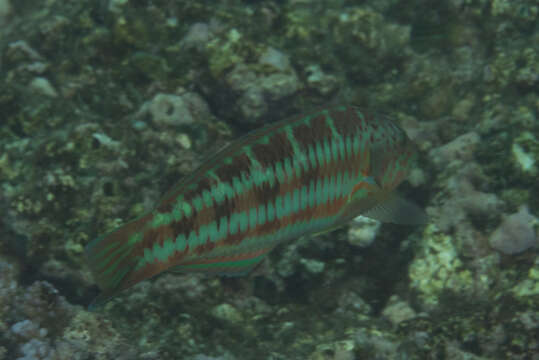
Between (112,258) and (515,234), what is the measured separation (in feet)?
11.5

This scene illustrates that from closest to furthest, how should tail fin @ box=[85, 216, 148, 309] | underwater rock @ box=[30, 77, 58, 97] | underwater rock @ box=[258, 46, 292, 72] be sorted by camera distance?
tail fin @ box=[85, 216, 148, 309]
underwater rock @ box=[258, 46, 292, 72]
underwater rock @ box=[30, 77, 58, 97]

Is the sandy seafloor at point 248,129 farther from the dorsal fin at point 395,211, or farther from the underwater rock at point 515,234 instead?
the dorsal fin at point 395,211

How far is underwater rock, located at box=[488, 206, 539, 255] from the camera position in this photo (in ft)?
13.3

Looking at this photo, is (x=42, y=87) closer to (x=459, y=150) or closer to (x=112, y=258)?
(x=112, y=258)

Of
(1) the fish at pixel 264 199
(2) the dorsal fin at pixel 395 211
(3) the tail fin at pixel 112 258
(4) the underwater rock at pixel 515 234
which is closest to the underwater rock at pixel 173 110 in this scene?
(1) the fish at pixel 264 199

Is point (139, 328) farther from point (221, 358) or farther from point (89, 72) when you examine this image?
point (89, 72)

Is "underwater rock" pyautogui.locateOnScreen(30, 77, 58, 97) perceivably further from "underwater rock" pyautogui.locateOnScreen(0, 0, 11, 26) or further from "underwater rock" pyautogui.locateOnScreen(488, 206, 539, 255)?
"underwater rock" pyautogui.locateOnScreen(488, 206, 539, 255)

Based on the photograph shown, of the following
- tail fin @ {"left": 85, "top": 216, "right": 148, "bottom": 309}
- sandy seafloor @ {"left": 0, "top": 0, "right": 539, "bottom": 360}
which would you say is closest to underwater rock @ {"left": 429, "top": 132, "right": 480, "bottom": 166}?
sandy seafloor @ {"left": 0, "top": 0, "right": 539, "bottom": 360}

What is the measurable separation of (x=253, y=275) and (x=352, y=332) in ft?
3.48

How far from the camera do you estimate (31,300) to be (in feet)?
11.4

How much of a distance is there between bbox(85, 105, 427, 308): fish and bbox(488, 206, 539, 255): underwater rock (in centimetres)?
149

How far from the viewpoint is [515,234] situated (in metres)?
4.07

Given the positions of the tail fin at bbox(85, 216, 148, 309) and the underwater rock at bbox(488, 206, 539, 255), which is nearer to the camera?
the tail fin at bbox(85, 216, 148, 309)

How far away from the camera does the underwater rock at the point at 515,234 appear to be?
4047mm
